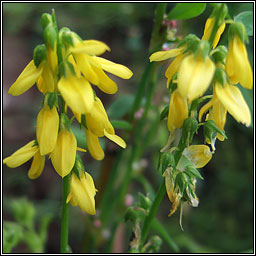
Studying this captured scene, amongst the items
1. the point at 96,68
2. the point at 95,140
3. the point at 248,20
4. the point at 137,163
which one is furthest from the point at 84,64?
the point at 137,163

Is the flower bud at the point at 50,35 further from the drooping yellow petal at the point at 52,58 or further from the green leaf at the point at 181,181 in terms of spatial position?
the green leaf at the point at 181,181

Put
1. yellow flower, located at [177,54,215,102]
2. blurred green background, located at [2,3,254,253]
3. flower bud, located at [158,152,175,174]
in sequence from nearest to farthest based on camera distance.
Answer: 1. yellow flower, located at [177,54,215,102]
2. flower bud, located at [158,152,175,174]
3. blurred green background, located at [2,3,254,253]

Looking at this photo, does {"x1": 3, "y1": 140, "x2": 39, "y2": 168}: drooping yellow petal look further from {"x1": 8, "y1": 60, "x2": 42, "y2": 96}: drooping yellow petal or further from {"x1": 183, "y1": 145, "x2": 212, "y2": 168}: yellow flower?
{"x1": 183, "y1": 145, "x2": 212, "y2": 168}: yellow flower

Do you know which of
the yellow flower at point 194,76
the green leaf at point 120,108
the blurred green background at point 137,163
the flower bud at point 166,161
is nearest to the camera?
the yellow flower at point 194,76

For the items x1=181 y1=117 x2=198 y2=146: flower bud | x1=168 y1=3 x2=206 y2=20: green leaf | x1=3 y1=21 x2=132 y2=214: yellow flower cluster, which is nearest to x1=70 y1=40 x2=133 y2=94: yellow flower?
x1=3 y1=21 x2=132 y2=214: yellow flower cluster

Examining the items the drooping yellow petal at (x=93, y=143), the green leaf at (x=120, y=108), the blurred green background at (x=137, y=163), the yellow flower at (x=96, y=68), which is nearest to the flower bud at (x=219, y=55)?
the yellow flower at (x=96, y=68)

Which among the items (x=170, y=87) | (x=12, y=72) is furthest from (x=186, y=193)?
(x=12, y=72)

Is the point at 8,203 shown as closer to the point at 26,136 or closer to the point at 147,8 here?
the point at 26,136
